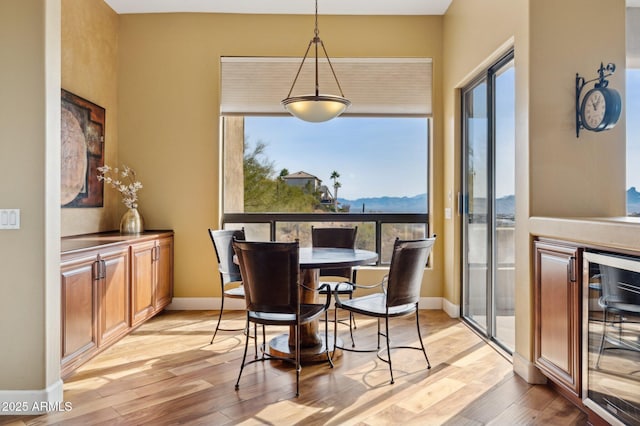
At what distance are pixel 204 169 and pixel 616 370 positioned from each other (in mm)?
4028

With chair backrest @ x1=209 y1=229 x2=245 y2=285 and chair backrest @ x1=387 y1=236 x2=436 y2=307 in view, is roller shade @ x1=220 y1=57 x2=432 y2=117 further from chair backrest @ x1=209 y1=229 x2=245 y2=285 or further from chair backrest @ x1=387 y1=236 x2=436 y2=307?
chair backrest @ x1=387 y1=236 x2=436 y2=307

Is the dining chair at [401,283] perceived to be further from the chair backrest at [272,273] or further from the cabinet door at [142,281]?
the cabinet door at [142,281]

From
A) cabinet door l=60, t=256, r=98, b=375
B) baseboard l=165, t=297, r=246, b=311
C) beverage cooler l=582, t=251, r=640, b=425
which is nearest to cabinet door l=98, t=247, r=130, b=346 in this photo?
cabinet door l=60, t=256, r=98, b=375

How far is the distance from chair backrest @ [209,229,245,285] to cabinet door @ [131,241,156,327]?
0.67m

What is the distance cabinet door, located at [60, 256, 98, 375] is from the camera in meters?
2.75

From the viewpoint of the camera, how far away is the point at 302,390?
8.84ft

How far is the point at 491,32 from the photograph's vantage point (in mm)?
3434

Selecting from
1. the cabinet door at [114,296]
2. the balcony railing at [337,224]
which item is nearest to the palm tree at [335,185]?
the balcony railing at [337,224]

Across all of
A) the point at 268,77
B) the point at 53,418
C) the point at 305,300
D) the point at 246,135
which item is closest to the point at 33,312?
the point at 53,418

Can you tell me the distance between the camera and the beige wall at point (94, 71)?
12.5ft

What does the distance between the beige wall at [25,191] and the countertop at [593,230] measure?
290 centimetres

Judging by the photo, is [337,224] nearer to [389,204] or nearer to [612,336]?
[389,204]

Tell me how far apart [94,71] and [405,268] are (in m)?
3.59

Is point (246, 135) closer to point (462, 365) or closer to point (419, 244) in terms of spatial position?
point (419, 244)
